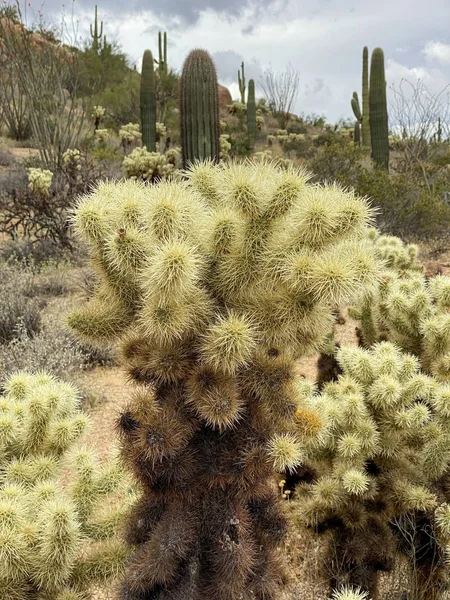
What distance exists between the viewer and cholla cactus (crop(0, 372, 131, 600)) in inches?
77.7

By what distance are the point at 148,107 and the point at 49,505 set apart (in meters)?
15.4

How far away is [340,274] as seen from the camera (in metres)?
1.61

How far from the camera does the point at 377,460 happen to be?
3.01 meters

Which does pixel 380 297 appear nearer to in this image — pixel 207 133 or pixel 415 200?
pixel 207 133

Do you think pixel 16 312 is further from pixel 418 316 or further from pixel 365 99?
pixel 365 99

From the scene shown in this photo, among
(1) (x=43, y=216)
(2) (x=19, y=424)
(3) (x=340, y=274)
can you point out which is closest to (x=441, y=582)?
(3) (x=340, y=274)

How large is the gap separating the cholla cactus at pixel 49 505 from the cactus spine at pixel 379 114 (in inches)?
528

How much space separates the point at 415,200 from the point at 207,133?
4.21m

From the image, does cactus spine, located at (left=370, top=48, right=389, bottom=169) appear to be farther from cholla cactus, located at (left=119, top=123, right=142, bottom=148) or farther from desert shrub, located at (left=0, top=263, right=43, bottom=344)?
desert shrub, located at (left=0, top=263, right=43, bottom=344)

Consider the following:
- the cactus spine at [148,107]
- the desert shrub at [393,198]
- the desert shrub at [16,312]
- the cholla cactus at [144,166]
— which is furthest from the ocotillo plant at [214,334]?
the cactus spine at [148,107]

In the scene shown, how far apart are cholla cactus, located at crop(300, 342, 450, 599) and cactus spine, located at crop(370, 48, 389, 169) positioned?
12503mm

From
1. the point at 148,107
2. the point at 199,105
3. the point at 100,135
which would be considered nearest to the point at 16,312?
the point at 199,105

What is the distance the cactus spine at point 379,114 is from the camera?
14.4 metres

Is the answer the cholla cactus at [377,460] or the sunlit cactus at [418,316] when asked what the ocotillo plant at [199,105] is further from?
the cholla cactus at [377,460]
